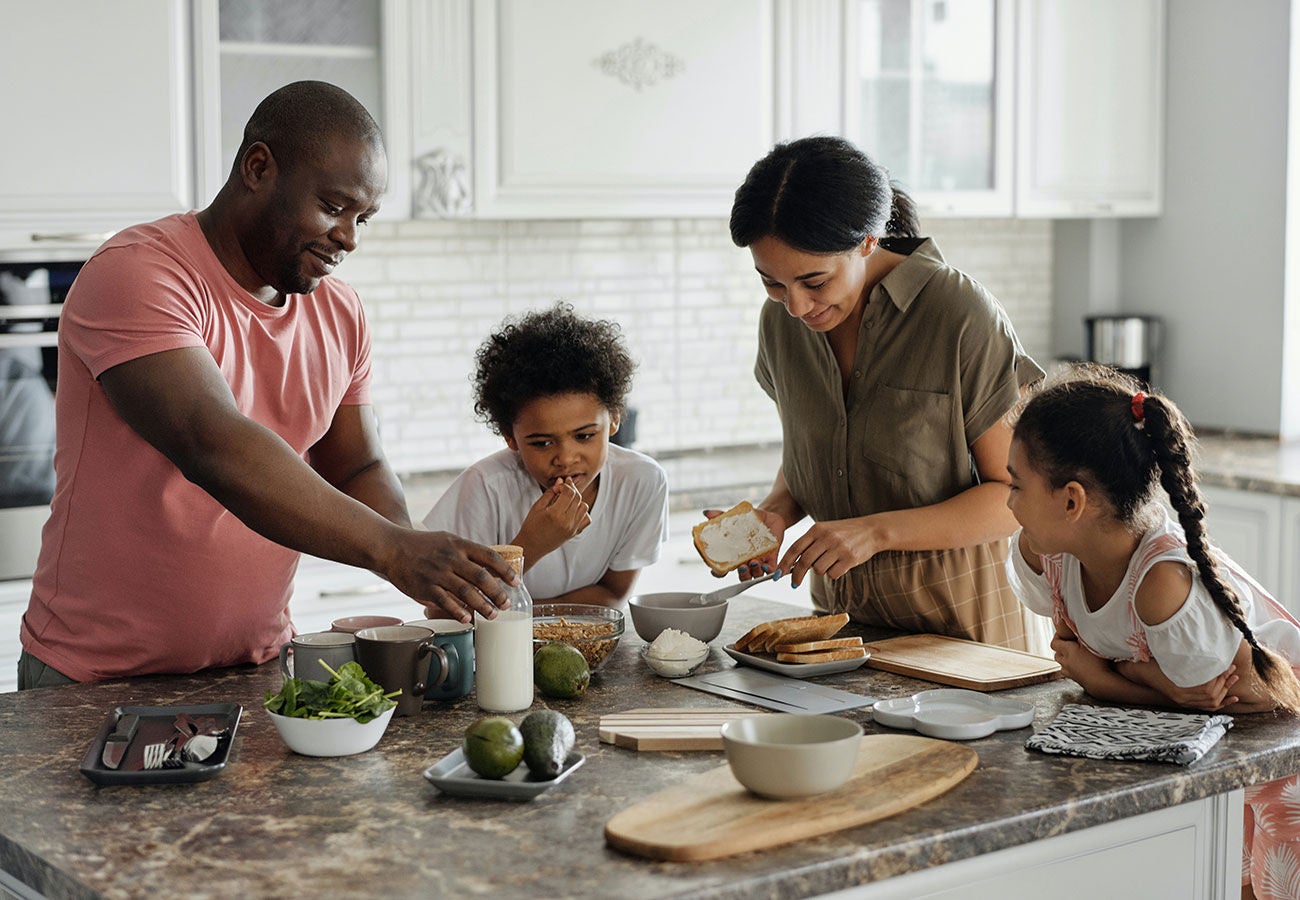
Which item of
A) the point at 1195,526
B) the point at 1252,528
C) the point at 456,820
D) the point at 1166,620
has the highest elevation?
the point at 1195,526

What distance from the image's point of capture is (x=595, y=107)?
12.5 ft

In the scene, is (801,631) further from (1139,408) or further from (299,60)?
(299,60)

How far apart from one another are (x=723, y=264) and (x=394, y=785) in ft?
10.4

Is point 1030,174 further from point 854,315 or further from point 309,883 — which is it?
point 309,883

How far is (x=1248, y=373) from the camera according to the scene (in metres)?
4.72

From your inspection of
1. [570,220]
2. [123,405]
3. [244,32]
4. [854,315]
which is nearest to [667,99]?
[570,220]

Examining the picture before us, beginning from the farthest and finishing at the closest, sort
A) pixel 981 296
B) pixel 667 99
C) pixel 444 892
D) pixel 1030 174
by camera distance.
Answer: pixel 1030 174 → pixel 667 99 → pixel 981 296 → pixel 444 892

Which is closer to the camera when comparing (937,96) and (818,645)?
(818,645)

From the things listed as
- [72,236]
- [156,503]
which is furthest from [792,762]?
[72,236]

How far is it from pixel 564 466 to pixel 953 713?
84 centimetres

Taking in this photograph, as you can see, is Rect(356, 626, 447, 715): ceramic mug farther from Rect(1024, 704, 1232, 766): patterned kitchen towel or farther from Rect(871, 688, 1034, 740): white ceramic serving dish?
Rect(1024, 704, 1232, 766): patterned kitchen towel

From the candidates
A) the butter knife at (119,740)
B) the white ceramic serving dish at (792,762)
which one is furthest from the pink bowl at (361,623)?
the white ceramic serving dish at (792,762)

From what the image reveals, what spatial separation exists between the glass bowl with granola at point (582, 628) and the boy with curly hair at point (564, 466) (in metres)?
0.16

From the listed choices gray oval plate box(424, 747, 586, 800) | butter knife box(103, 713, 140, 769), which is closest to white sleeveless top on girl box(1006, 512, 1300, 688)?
gray oval plate box(424, 747, 586, 800)
